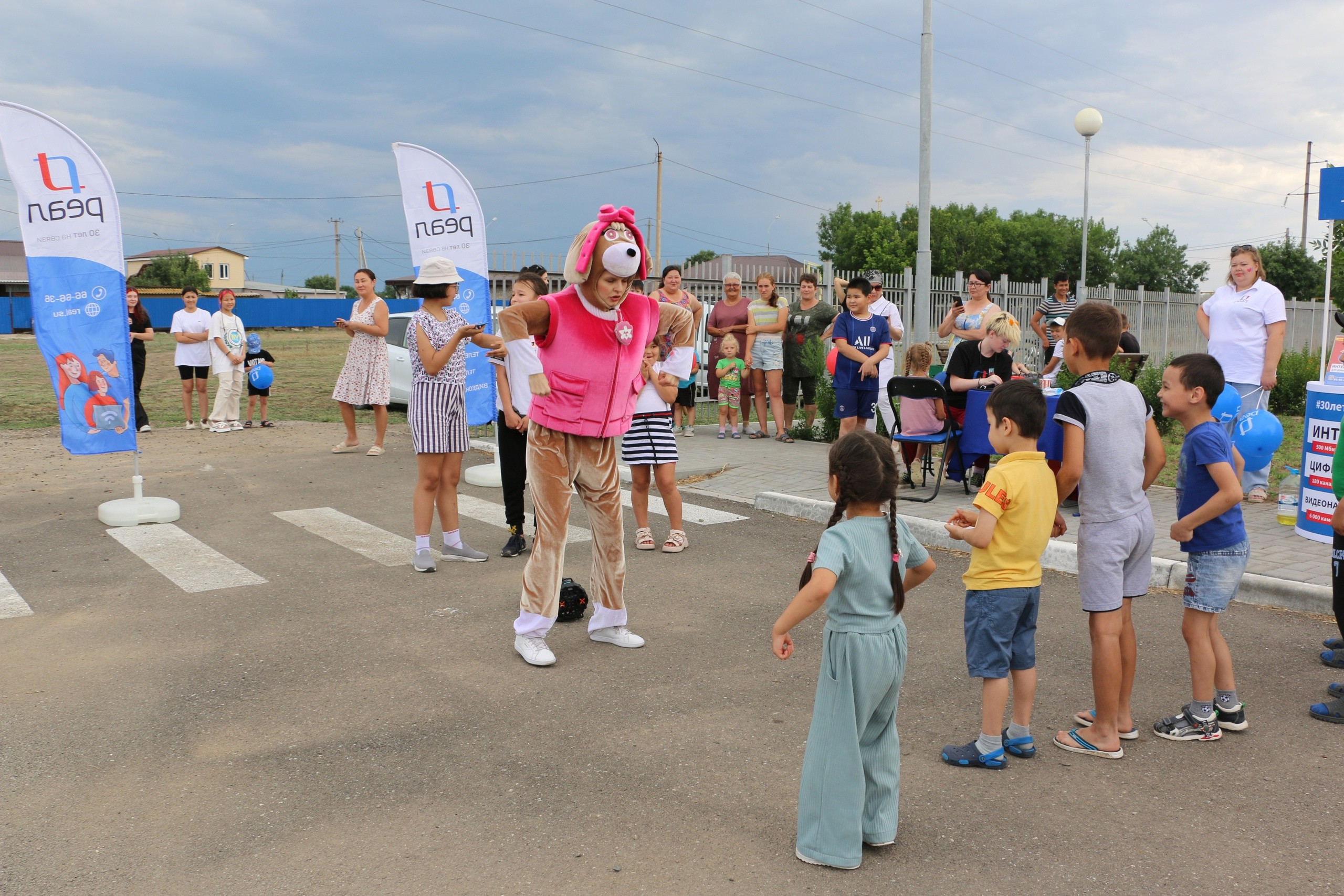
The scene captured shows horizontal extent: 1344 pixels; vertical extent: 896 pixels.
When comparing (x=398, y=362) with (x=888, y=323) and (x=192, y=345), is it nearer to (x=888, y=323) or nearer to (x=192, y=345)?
(x=192, y=345)

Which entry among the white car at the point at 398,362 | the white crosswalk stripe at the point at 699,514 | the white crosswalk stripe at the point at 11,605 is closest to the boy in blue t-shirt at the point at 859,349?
the white crosswalk stripe at the point at 699,514

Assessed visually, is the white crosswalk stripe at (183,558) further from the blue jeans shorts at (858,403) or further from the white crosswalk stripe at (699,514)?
the blue jeans shorts at (858,403)

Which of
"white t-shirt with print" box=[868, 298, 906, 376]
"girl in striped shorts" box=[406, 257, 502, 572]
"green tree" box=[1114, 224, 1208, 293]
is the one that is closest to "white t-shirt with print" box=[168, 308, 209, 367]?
"girl in striped shorts" box=[406, 257, 502, 572]

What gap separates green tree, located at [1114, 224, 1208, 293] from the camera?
73.7 meters

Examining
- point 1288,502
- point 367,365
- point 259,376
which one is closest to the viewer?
point 1288,502

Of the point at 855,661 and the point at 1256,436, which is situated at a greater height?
the point at 1256,436

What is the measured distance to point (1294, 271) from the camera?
141ft

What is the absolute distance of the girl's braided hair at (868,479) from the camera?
311cm

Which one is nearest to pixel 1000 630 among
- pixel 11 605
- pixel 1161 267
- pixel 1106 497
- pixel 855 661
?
pixel 1106 497

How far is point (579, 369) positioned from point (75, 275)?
17.6 ft

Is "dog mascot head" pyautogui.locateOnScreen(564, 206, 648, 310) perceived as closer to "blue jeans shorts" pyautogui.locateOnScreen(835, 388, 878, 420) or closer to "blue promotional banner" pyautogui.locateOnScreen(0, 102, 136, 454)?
"blue promotional banner" pyautogui.locateOnScreen(0, 102, 136, 454)

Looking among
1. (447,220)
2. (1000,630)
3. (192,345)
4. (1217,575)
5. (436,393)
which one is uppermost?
(447,220)

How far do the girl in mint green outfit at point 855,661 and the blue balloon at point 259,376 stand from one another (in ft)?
43.2

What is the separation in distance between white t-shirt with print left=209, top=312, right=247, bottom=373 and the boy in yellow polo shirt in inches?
495
